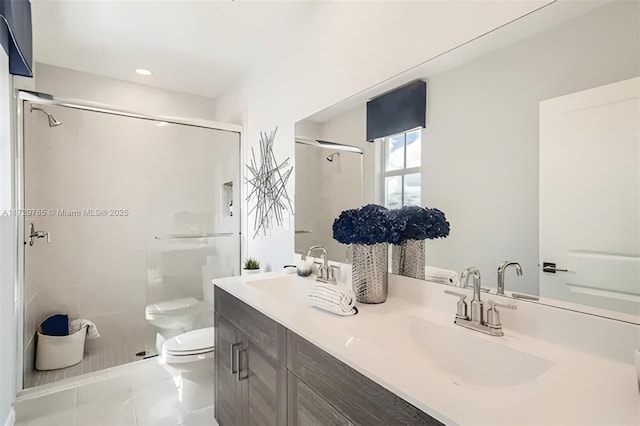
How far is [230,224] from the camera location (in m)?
2.96

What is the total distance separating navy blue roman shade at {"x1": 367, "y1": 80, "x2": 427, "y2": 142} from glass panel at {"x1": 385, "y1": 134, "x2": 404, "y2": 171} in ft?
0.11

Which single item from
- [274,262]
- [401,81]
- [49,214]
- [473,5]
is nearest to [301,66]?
[401,81]

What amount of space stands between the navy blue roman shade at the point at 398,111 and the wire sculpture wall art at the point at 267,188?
753 mm

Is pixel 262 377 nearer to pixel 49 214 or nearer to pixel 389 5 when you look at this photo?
pixel 389 5

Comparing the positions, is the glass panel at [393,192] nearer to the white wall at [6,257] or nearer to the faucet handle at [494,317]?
the faucet handle at [494,317]

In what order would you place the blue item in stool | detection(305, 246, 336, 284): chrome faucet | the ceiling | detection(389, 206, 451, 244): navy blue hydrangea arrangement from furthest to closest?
the blue item in stool
the ceiling
detection(305, 246, 336, 284): chrome faucet
detection(389, 206, 451, 244): navy blue hydrangea arrangement

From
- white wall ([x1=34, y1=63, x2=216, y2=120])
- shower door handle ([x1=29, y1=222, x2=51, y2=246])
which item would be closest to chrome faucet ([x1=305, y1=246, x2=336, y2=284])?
white wall ([x1=34, y1=63, x2=216, y2=120])

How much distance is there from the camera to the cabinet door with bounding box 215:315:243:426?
1.46m

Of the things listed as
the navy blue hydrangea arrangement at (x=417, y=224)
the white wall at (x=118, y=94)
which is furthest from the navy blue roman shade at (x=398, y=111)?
the white wall at (x=118, y=94)

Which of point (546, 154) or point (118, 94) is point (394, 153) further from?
point (118, 94)

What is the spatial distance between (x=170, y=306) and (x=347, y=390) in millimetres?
2379

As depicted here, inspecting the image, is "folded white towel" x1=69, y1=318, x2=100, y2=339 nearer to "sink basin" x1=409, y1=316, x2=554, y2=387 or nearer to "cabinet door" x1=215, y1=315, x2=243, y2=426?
"cabinet door" x1=215, y1=315, x2=243, y2=426

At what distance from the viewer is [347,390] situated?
835 millimetres

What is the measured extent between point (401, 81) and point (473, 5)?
362 millimetres
